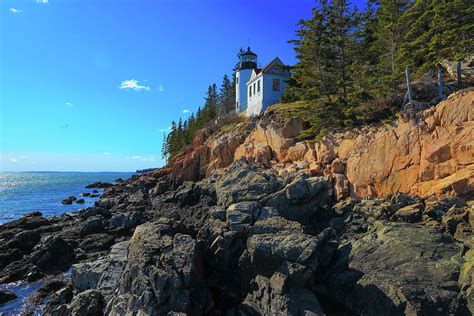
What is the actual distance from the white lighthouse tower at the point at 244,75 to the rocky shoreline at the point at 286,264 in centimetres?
3827

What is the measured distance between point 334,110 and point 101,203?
3074 cm

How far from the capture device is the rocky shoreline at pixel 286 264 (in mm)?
10758

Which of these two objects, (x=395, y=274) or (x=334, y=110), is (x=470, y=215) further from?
(x=334, y=110)

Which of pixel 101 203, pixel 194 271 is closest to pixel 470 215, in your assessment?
pixel 194 271

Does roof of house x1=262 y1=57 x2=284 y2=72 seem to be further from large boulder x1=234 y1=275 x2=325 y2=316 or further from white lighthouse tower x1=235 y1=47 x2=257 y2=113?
large boulder x1=234 y1=275 x2=325 y2=316

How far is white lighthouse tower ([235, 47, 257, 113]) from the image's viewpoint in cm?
5525

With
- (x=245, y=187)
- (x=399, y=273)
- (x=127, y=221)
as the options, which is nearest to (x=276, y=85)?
(x=245, y=187)

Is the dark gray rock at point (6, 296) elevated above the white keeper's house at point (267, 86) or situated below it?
below

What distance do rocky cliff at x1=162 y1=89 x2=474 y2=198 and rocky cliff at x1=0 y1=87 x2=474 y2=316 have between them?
0.23 ft

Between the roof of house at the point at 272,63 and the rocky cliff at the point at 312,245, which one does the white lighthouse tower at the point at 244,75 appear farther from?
the rocky cliff at the point at 312,245

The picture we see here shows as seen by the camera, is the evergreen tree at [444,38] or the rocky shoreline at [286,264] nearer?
the rocky shoreline at [286,264]

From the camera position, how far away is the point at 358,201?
1984 cm

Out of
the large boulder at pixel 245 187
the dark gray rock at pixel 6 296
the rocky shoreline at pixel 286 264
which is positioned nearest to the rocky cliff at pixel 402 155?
the rocky shoreline at pixel 286 264

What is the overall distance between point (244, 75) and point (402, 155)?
131 ft
